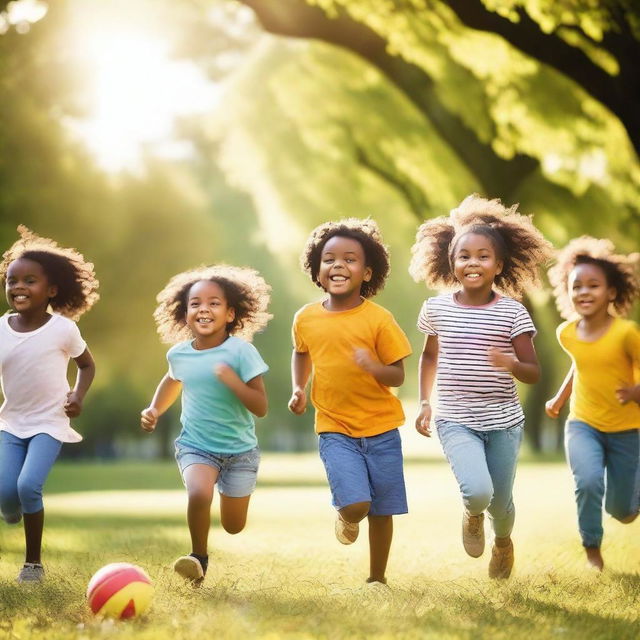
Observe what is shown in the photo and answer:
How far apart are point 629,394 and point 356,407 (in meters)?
1.76

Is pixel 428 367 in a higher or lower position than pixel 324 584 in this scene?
higher

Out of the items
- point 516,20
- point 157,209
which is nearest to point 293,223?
point 157,209

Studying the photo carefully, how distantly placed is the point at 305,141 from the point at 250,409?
20.4m

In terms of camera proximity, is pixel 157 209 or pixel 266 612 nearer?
pixel 266 612

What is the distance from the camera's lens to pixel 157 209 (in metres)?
29.5

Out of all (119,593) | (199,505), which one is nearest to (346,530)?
(199,505)

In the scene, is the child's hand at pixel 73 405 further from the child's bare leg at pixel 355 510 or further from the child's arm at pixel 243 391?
the child's bare leg at pixel 355 510

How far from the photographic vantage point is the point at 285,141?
2717 cm

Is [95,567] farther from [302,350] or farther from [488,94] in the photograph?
[488,94]

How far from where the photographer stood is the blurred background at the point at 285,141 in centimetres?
1752

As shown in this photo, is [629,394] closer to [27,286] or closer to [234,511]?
[234,511]

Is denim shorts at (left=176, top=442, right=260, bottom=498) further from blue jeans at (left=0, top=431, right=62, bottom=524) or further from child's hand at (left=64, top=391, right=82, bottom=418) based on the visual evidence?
blue jeans at (left=0, top=431, right=62, bottom=524)

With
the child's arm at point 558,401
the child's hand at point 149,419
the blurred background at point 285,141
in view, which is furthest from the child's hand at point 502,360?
the blurred background at point 285,141

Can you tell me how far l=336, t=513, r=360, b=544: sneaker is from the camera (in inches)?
274
